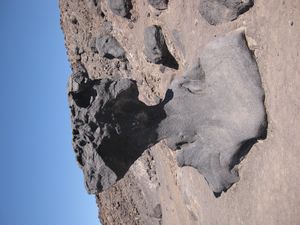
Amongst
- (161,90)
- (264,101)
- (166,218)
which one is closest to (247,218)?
(264,101)

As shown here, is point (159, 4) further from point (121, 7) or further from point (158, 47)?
point (121, 7)

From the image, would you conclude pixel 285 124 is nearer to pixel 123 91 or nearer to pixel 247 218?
pixel 247 218

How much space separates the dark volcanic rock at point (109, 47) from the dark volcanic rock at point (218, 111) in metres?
2.18

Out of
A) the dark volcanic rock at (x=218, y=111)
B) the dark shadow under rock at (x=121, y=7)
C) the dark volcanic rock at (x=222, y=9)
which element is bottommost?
the dark volcanic rock at (x=218, y=111)

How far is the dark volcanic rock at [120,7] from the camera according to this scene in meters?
4.86

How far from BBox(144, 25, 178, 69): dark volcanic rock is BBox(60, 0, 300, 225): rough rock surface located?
0.21ft

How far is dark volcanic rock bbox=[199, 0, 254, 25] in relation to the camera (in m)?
3.00

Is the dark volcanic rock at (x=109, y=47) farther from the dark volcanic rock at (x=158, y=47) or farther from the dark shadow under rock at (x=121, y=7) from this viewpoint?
the dark volcanic rock at (x=158, y=47)

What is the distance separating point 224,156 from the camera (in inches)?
129

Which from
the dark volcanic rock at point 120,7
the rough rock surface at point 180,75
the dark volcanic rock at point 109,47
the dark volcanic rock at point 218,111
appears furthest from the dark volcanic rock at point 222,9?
the dark volcanic rock at point 109,47

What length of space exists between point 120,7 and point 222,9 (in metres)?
2.00

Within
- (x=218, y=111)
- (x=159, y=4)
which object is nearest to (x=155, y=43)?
(x=159, y=4)

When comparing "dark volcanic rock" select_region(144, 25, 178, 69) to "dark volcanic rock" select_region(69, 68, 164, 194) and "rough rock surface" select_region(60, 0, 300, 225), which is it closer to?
"rough rock surface" select_region(60, 0, 300, 225)

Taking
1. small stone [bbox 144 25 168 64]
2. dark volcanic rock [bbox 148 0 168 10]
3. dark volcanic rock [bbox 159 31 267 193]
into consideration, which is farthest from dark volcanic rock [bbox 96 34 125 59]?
dark volcanic rock [bbox 159 31 267 193]
